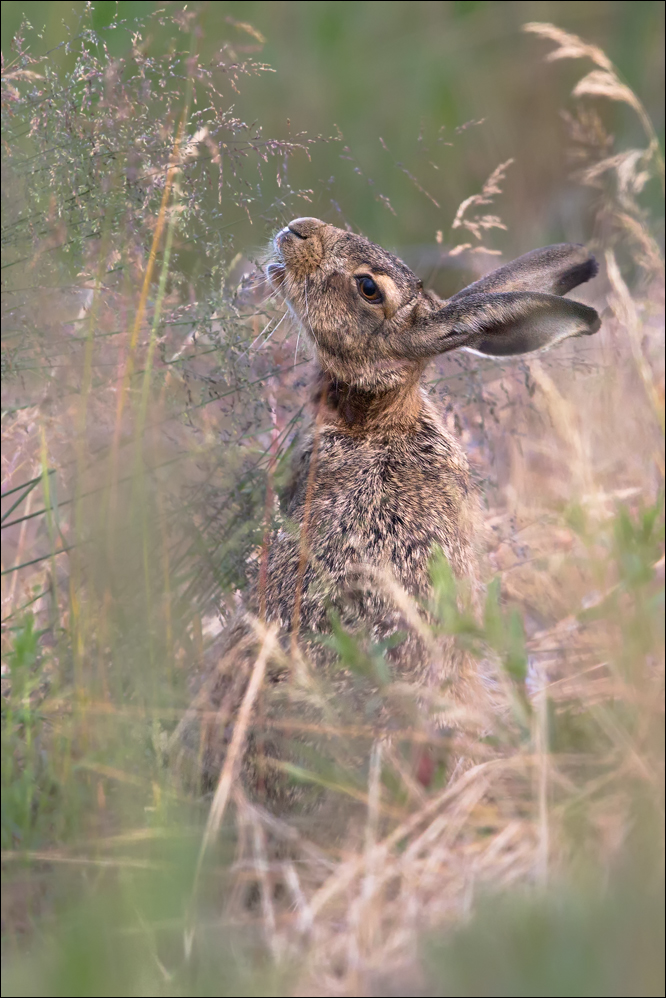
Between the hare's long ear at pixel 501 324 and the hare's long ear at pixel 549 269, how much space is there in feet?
0.97

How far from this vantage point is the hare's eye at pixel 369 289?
4117mm

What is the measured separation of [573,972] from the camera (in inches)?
78.5

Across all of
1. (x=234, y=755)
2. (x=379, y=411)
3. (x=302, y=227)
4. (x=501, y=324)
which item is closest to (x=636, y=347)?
→ (x=501, y=324)

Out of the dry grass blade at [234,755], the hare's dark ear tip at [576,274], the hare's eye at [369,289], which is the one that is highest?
→ the hare's eye at [369,289]

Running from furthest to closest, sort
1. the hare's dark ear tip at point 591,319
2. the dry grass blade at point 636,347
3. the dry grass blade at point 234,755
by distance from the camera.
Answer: the dry grass blade at point 636,347
the hare's dark ear tip at point 591,319
the dry grass blade at point 234,755

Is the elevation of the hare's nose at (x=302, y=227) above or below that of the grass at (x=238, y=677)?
above

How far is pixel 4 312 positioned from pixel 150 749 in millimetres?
1619

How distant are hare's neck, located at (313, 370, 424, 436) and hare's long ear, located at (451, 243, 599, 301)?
20.3 inches

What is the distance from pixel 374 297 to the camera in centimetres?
412

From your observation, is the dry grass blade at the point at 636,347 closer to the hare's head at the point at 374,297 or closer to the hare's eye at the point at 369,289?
the hare's head at the point at 374,297

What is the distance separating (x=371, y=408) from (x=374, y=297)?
0.43 meters

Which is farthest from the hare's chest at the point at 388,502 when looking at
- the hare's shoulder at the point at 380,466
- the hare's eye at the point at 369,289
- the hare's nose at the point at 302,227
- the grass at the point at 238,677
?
the hare's nose at the point at 302,227

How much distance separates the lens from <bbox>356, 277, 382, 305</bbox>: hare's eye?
162 inches

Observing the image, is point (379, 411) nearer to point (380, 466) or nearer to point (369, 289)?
point (380, 466)
